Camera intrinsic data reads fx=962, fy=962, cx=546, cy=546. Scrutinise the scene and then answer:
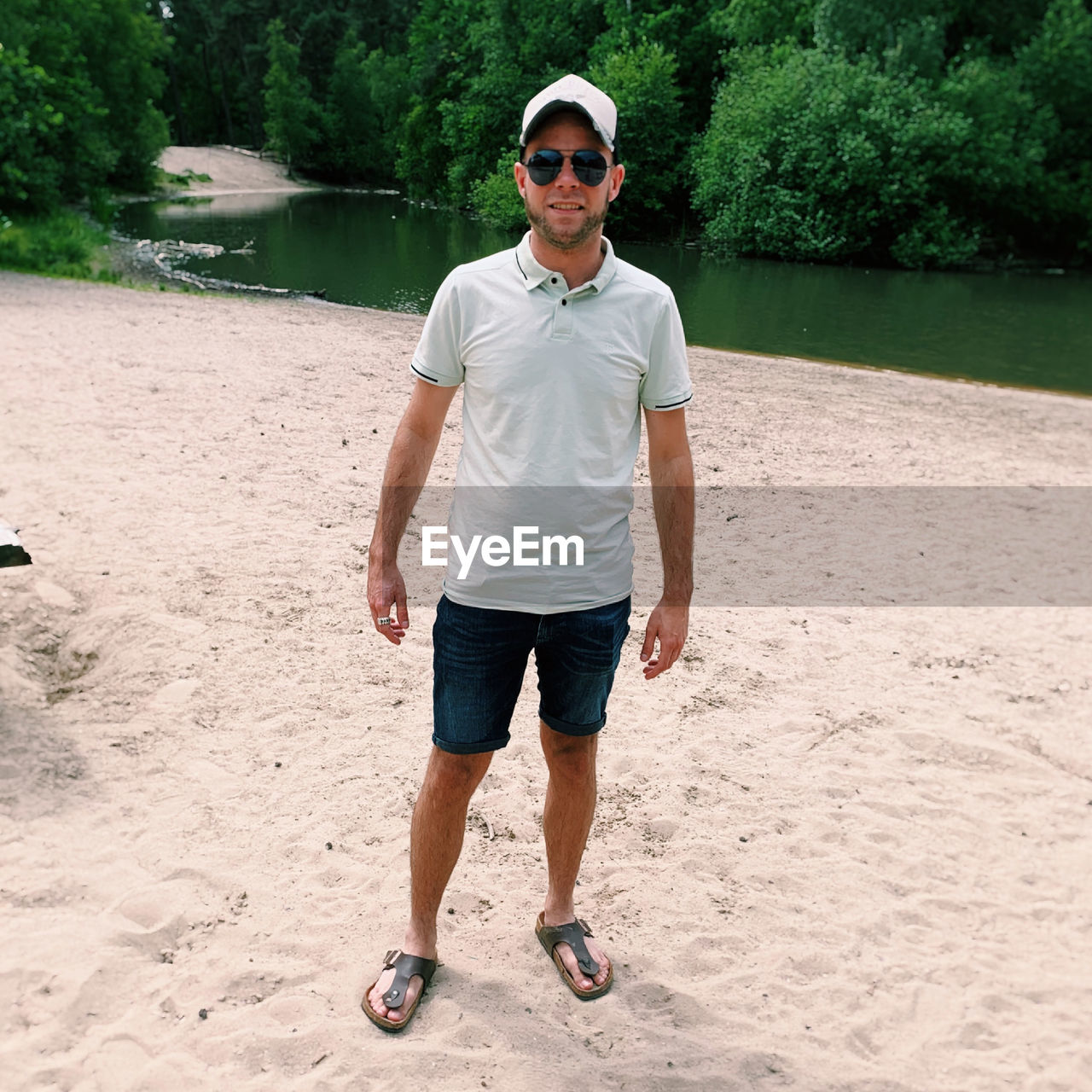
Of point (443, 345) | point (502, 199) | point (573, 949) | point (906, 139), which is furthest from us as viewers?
point (502, 199)

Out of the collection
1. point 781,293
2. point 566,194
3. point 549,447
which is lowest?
point 781,293

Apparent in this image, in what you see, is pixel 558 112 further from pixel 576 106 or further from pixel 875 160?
pixel 875 160

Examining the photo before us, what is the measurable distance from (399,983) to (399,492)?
4.62 feet

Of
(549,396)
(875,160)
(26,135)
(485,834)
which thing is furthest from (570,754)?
(875,160)

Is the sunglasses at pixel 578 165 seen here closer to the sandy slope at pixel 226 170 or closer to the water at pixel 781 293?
the water at pixel 781 293

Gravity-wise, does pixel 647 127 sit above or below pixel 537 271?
above

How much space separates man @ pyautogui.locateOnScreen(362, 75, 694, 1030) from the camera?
2330 mm

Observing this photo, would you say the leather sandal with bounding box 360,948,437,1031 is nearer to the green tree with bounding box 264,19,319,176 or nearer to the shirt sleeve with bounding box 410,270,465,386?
the shirt sleeve with bounding box 410,270,465,386

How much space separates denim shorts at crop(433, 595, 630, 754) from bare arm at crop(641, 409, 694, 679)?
154mm

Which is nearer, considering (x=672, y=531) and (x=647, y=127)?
(x=672, y=531)

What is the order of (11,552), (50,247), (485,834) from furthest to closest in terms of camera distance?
(50,247) → (11,552) → (485,834)

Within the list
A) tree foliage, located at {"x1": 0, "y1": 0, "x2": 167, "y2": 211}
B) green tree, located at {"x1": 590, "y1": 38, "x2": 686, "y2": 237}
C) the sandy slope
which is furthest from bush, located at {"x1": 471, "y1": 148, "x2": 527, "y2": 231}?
the sandy slope

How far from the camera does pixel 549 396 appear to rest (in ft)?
7.60

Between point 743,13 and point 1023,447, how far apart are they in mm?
30133
